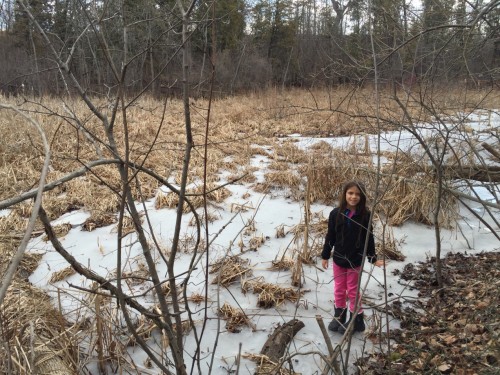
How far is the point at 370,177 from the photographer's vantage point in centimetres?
490

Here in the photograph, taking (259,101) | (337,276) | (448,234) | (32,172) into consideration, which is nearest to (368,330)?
(337,276)

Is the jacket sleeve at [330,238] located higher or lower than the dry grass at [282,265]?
higher

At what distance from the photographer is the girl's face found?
2.69m

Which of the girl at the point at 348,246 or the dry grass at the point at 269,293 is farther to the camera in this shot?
the dry grass at the point at 269,293

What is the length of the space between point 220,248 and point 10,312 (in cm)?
191

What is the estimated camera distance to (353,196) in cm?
269

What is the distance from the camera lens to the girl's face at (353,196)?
269cm

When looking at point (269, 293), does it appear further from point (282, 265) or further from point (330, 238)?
point (330, 238)

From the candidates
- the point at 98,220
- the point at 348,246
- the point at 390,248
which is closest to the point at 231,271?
the point at 348,246

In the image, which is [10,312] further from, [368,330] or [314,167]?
[314,167]

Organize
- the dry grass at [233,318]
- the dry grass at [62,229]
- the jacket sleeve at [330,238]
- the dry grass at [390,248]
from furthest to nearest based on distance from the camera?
the dry grass at [62,229] → the dry grass at [390,248] → the jacket sleeve at [330,238] → the dry grass at [233,318]

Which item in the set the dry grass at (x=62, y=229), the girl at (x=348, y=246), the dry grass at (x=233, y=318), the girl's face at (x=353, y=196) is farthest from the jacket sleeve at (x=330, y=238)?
the dry grass at (x=62, y=229)

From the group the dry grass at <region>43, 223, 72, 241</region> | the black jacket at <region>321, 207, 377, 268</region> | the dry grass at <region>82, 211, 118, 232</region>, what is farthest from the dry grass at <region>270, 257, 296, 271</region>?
the dry grass at <region>43, 223, 72, 241</region>

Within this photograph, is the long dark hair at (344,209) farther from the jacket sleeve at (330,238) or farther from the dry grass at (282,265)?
the dry grass at (282,265)
